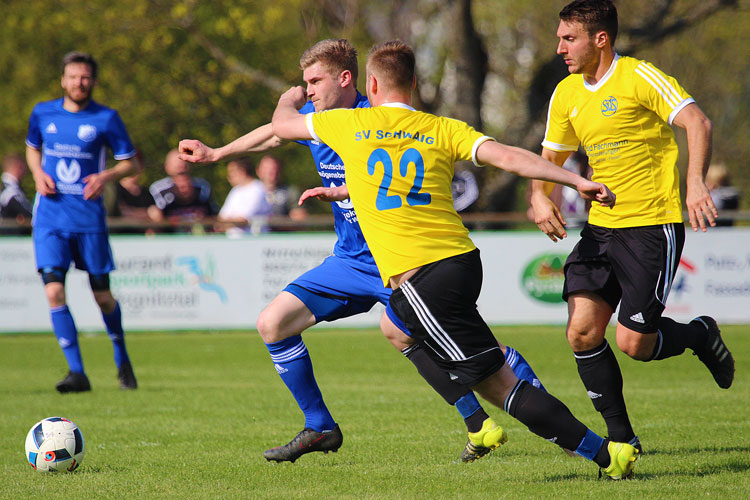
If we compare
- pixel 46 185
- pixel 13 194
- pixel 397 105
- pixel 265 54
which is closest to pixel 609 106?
pixel 397 105

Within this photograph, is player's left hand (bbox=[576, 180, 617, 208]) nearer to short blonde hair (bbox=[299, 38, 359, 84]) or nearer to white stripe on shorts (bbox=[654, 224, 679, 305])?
white stripe on shorts (bbox=[654, 224, 679, 305])

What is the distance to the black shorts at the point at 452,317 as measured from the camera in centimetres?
456

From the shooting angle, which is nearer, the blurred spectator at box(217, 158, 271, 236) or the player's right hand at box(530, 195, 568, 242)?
the player's right hand at box(530, 195, 568, 242)

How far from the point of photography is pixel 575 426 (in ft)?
14.9

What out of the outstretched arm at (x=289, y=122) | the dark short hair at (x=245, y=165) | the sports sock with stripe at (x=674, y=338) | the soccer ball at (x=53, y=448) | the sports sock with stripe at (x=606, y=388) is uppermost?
the outstretched arm at (x=289, y=122)

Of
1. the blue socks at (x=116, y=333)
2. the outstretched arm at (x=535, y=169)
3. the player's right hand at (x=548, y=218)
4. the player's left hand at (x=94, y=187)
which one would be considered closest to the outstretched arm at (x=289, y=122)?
the outstretched arm at (x=535, y=169)

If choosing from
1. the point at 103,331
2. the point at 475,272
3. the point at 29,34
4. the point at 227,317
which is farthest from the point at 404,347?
the point at 29,34

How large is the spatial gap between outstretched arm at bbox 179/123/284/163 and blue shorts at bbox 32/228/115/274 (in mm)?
3819

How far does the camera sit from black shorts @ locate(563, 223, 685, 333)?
531 centimetres

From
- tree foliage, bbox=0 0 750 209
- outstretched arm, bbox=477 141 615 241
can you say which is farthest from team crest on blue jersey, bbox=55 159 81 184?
tree foliage, bbox=0 0 750 209

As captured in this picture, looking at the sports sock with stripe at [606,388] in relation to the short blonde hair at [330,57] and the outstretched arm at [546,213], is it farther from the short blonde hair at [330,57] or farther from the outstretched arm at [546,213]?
the short blonde hair at [330,57]

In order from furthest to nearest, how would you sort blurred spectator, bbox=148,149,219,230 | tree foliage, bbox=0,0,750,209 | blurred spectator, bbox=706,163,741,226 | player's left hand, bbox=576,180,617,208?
tree foliage, bbox=0,0,750,209
blurred spectator, bbox=148,149,219,230
blurred spectator, bbox=706,163,741,226
player's left hand, bbox=576,180,617,208

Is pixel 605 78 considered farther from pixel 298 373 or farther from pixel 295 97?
pixel 298 373

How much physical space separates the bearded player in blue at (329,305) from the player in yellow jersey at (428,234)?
0.63m
